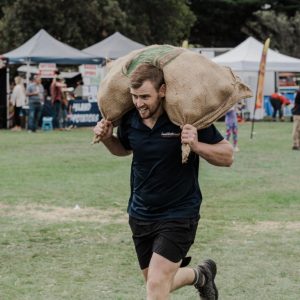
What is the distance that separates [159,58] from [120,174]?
989 centimetres

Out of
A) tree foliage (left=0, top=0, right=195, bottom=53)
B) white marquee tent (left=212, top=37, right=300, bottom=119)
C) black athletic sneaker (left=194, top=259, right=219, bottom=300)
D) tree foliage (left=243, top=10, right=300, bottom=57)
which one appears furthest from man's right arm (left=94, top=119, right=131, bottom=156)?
tree foliage (left=243, top=10, right=300, bottom=57)

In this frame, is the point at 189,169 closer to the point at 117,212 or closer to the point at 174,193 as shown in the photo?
the point at 174,193

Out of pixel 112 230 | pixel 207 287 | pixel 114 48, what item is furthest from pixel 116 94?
pixel 114 48

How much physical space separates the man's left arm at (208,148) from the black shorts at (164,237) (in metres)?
0.42

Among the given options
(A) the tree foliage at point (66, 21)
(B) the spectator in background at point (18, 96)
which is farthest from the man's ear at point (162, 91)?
(A) the tree foliage at point (66, 21)

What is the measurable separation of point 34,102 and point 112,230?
1822 cm

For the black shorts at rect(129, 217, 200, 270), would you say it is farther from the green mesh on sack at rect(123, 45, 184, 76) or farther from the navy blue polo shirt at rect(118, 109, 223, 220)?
the green mesh on sack at rect(123, 45, 184, 76)

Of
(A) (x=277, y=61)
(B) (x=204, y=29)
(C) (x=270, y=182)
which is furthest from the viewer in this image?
(B) (x=204, y=29)

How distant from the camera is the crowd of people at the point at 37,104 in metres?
27.4

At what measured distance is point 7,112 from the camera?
29.7 meters

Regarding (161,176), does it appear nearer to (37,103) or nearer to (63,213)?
(63,213)

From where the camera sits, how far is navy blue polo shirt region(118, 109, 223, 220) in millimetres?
5277

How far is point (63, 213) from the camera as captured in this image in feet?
35.7

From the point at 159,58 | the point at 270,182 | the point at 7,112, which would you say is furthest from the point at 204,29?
the point at 159,58
